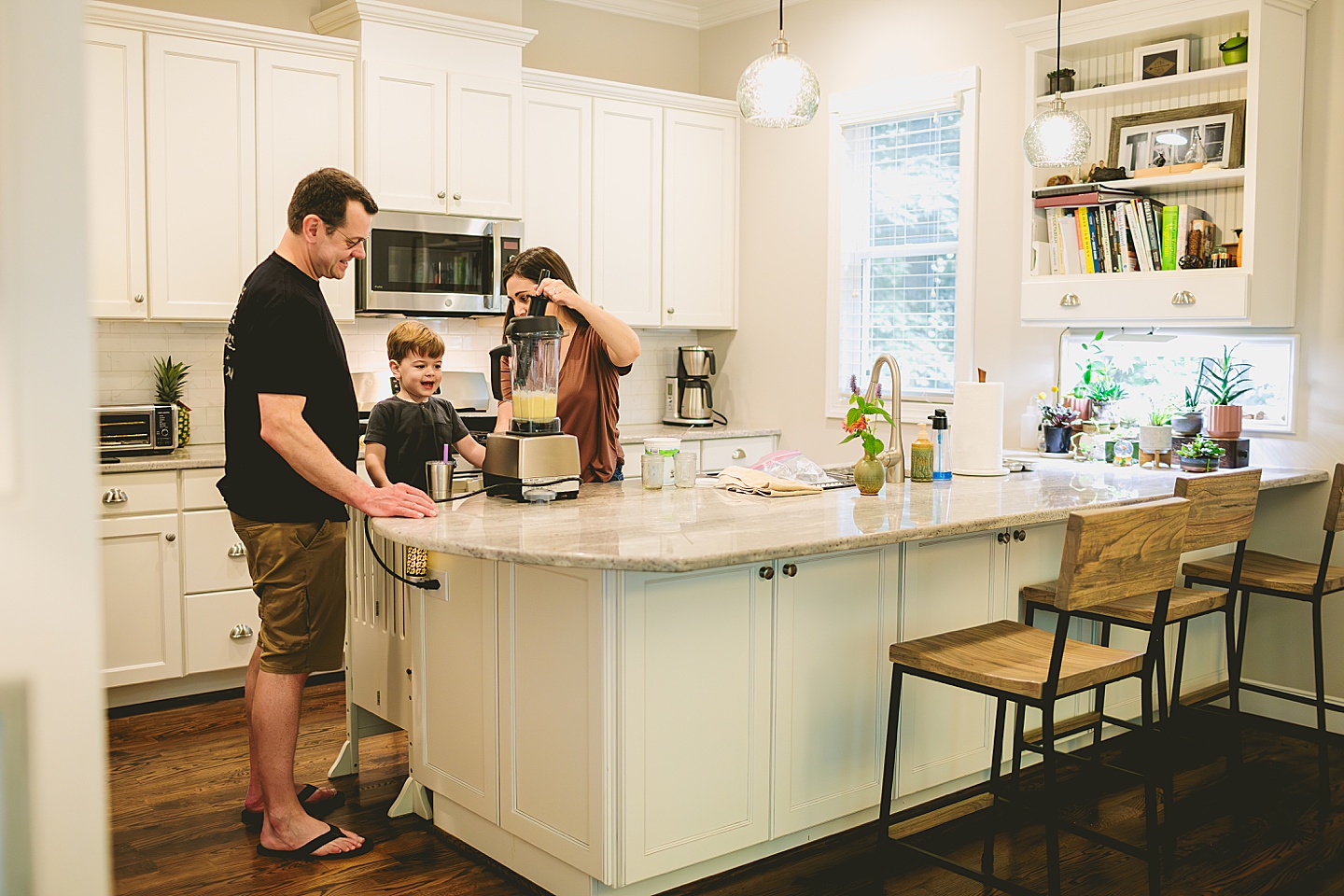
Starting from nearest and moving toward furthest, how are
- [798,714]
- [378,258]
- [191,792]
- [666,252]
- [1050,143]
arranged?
[798,714] < [191,792] < [1050,143] < [378,258] < [666,252]

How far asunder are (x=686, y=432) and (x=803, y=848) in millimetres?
3031

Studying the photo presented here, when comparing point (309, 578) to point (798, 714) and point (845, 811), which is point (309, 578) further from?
point (845, 811)

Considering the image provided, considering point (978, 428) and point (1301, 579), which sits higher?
point (978, 428)

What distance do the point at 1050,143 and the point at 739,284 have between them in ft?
8.28

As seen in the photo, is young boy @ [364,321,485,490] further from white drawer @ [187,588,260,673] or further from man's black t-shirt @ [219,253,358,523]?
white drawer @ [187,588,260,673]

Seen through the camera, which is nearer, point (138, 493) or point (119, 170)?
point (138, 493)

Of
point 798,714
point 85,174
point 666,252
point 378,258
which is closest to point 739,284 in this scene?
point 666,252

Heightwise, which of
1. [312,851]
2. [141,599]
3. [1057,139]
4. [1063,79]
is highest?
[1063,79]

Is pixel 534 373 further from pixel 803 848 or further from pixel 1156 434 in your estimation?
pixel 1156 434

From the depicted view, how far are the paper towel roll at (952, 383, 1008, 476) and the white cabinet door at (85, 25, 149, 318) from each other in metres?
3.14

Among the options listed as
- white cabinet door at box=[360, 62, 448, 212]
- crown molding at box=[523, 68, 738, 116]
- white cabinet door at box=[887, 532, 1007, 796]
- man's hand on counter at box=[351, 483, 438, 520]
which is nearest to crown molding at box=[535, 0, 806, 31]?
crown molding at box=[523, 68, 738, 116]

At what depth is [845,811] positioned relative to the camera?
2.94 m

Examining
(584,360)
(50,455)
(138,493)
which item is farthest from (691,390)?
(50,455)

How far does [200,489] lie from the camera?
4270 millimetres
